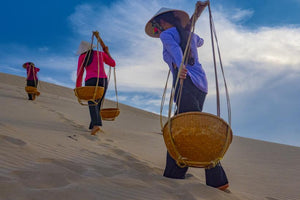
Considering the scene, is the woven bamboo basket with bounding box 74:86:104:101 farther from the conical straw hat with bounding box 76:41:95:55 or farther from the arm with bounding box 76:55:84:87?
the conical straw hat with bounding box 76:41:95:55

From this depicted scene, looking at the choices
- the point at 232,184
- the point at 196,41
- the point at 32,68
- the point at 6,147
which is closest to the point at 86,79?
the point at 6,147

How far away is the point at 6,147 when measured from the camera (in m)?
2.59

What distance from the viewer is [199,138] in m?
1.91

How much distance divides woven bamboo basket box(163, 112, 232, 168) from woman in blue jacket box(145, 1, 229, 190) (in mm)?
419

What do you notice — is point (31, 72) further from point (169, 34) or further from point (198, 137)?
point (198, 137)

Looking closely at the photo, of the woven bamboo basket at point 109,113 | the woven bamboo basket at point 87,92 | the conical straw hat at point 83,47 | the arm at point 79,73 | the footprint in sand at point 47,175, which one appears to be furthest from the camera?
the woven bamboo basket at point 109,113

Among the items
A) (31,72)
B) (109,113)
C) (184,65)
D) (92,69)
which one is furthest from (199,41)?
(31,72)

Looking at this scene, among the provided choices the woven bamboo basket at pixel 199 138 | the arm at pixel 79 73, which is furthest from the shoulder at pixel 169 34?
the arm at pixel 79 73

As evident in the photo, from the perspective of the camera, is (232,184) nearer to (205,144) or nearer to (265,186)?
(265,186)

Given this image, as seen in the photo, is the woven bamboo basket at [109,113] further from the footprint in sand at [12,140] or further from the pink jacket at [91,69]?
the footprint in sand at [12,140]

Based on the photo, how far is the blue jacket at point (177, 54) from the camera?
231 centimetres

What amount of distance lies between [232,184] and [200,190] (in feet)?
5.09

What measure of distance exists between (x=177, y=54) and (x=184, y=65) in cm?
12

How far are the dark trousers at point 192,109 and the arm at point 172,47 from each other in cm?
24
